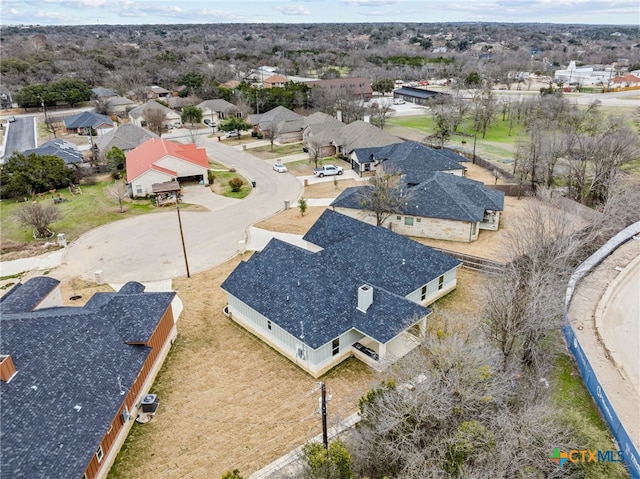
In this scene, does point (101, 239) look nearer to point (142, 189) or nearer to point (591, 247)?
point (142, 189)

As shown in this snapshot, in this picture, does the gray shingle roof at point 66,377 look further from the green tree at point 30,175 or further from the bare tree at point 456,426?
the green tree at point 30,175

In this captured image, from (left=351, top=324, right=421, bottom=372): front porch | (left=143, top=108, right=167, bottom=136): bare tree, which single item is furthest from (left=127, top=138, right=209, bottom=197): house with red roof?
(left=351, top=324, right=421, bottom=372): front porch

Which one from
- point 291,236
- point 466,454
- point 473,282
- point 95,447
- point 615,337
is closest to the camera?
point 466,454

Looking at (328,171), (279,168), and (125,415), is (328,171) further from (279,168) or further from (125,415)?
(125,415)

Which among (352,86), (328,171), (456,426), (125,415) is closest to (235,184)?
(328,171)

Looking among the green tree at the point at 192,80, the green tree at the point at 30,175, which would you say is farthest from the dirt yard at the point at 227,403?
the green tree at the point at 192,80

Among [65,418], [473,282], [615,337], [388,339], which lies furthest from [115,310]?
[615,337]

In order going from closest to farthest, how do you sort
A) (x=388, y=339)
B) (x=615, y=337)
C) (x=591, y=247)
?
(x=388, y=339) < (x=615, y=337) < (x=591, y=247)
